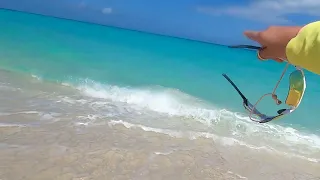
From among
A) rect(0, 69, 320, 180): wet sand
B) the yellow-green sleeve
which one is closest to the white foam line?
rect(0, 69, 320, 180): wet sand

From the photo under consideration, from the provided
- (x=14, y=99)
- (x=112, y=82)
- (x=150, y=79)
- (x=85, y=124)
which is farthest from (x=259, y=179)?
(x=150, y=79)

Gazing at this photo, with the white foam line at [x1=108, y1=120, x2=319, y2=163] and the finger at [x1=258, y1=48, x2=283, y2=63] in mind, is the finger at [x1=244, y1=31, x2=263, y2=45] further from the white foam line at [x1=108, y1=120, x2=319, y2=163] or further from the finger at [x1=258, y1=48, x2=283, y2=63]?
the white foam line at [x1=108, y1=120, x2=319, y2=163]

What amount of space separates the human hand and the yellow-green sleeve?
0.02 meters

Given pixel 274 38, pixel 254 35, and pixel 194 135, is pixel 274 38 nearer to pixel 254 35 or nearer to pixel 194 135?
pixel 254 35

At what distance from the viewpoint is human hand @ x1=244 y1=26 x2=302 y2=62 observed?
3.84ft

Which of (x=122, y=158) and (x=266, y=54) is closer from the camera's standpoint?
(x=266, y=54)

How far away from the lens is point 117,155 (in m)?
4.05

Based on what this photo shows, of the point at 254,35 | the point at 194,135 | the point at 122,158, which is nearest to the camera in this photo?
the point at 254,35

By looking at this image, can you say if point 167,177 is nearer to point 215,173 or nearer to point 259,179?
point 215,173

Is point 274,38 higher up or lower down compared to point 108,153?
higher up

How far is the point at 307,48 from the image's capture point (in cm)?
111

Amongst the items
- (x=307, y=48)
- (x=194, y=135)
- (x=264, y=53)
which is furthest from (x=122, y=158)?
(x=307, y=48)

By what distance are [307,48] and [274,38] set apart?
0.12 meters

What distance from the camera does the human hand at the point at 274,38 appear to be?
3.84ft
